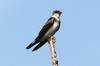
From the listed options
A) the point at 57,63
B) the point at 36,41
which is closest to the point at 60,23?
the point at 36,41

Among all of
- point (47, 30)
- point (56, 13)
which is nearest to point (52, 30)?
point (47, 30)

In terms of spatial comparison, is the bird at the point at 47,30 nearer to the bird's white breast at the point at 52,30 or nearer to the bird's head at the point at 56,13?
the bird's white breast at the point at 52,30

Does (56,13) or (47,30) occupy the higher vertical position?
(56,13)

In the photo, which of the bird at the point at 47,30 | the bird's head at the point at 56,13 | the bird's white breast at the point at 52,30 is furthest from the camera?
the bird's head at the point at 56,13

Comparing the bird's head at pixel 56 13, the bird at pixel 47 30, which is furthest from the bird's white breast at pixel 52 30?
the bird's head at pixel 56 13

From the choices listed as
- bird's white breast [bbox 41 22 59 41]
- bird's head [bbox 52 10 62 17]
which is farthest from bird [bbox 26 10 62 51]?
bird's head [bbox 52 10 62 17]

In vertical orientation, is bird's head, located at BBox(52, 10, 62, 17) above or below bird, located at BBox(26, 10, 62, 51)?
above

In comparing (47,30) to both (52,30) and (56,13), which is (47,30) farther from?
(56,13)

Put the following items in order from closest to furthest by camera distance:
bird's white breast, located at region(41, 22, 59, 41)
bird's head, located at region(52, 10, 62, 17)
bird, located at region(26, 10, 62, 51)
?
bird, located at region(26, 10, 62, 51), bird's white breast, located at region(41, 22, 59, 41), bird's head, located at region(52, 10, 62, 17)

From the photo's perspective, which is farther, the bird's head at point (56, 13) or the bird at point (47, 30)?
the bird's head at point (56, 13)

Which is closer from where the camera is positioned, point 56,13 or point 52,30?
point 52,30

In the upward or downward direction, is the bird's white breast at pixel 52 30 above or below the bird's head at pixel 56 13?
below

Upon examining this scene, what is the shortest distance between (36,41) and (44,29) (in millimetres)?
713

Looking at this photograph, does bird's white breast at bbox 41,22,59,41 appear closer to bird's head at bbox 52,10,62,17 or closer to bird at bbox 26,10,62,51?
bird at bbox 26,10,62,51
